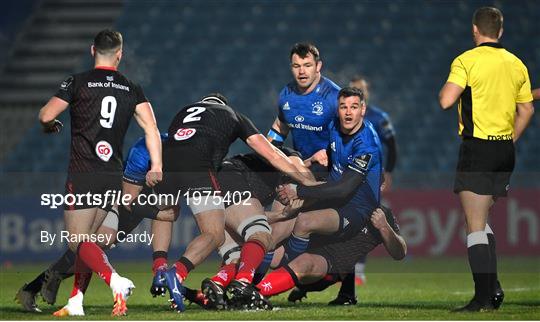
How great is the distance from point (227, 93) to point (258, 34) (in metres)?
1.68

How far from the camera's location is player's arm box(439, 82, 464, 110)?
7.88 meters

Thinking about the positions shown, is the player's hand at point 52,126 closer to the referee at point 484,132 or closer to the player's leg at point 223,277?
the player's leg at point 223,277

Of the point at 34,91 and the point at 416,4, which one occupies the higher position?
the point at 416,4

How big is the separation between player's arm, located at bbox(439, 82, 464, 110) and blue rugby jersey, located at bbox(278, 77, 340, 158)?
5.74 ft

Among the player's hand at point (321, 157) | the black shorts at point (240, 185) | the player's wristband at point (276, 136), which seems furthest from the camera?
the player's wristband at point (276, 136)

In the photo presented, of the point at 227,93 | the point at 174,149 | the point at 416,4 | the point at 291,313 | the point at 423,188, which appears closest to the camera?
the point at 291,313

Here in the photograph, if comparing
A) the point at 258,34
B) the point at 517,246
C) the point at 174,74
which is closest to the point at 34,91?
the point at 174,74

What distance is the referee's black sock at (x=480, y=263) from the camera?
792 centimetres

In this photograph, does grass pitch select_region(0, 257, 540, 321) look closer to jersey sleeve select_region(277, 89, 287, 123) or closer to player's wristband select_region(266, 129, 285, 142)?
player's wristband select_region(266, 129, 285, 142)

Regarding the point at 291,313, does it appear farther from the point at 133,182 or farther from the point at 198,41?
the point at 198,41

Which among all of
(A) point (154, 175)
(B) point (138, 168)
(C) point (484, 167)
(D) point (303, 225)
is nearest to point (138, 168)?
(B) point (138, 168)

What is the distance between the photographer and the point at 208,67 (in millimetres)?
20734

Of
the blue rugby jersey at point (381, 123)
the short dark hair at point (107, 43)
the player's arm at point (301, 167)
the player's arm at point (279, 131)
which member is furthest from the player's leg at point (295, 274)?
the blue rugby jersey at point (381, 123)

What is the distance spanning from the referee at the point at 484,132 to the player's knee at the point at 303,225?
4.32 ft
